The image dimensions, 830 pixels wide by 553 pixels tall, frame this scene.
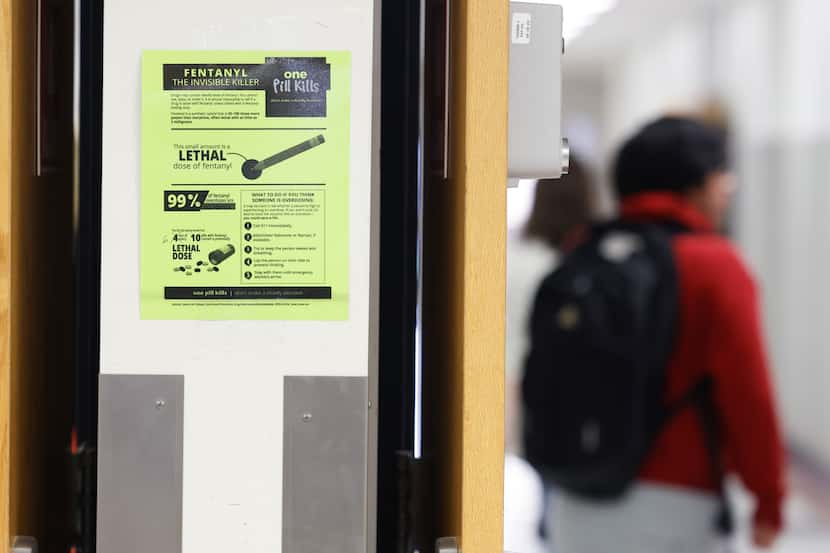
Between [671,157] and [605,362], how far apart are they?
51 centimetres

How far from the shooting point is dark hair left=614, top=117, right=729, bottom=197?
7.74 feet

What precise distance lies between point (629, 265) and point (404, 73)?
1216mm

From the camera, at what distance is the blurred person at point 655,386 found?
7.16 feet

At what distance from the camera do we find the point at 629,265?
2.25 metres

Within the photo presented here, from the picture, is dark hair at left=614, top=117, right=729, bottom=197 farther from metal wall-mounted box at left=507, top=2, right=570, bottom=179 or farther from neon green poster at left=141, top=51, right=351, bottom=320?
neon green poster at left=141, top=51, right=351, bottom=320

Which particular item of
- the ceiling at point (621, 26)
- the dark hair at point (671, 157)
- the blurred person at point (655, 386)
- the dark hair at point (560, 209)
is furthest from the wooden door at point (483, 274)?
the ceiling at point (621, 26)

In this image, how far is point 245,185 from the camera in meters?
1.00

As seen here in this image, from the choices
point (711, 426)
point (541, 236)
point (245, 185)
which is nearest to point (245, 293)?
point (245, 185)

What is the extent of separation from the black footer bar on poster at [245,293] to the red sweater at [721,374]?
4.50ft

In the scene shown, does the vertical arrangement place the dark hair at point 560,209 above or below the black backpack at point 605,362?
above

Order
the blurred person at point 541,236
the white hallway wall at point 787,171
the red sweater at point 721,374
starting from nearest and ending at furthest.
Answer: the red sweater at point 721,374 < the blurred person at point 541,236 < the white hallway wall at point 787,171

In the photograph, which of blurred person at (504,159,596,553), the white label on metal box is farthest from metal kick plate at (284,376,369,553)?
blurred person at (504,159,596,553)

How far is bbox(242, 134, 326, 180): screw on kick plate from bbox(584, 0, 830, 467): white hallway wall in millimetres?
5033

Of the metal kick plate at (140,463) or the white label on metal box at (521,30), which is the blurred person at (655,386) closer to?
the white label on metal box at (521,30)
